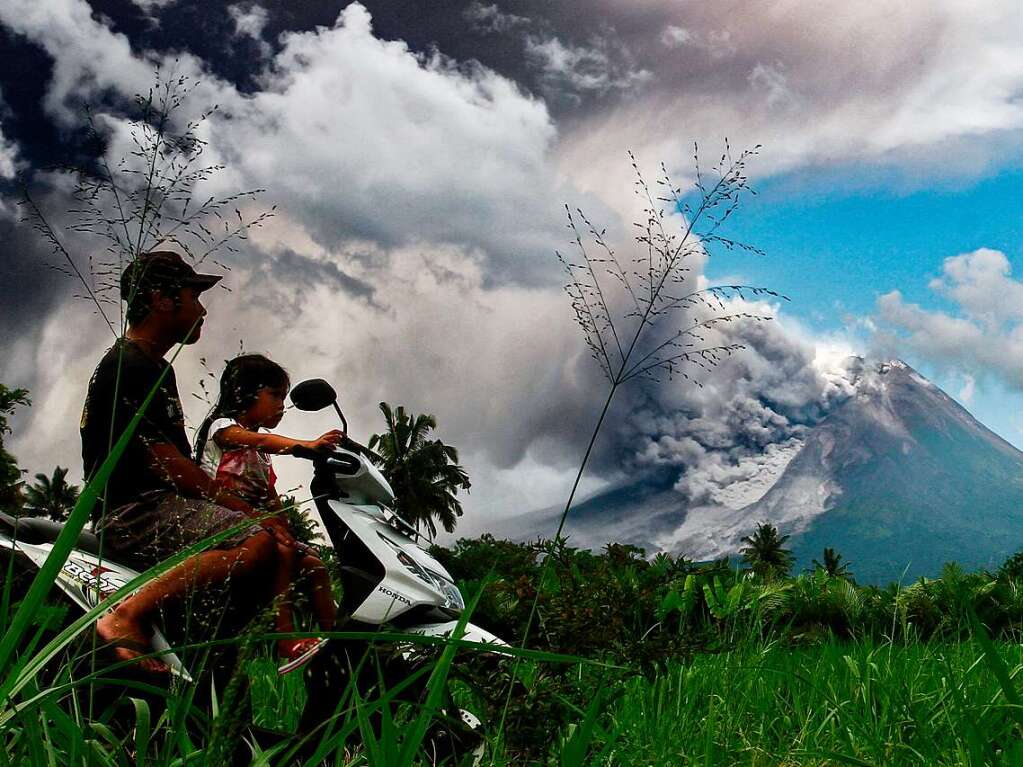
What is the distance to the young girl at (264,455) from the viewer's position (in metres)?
2.75

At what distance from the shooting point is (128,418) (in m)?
A: 2.56

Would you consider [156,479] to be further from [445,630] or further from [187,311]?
[445,630]

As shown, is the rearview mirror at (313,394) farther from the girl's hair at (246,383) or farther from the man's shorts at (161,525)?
the man's shorts at (161,525)

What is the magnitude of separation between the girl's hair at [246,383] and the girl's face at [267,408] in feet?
0.07

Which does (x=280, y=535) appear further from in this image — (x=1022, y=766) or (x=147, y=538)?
(x=1022, y=766)

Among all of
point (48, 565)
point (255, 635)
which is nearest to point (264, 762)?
point (255, 635)

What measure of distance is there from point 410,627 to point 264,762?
114cm

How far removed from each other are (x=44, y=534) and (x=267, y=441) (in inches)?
29.6

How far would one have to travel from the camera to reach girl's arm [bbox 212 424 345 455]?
2750 mm

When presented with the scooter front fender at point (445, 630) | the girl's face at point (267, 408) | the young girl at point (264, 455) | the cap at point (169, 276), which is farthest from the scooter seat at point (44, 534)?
the scooter front fender at point (445, 630)

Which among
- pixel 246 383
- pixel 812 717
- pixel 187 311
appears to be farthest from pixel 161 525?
pixel 812 717

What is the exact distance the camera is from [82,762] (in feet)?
4.99

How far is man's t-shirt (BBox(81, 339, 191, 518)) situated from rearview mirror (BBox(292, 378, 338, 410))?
352mm

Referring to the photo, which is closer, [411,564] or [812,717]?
[411,564]
